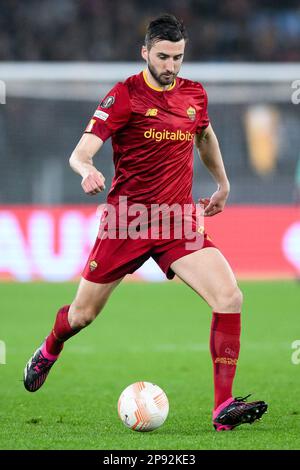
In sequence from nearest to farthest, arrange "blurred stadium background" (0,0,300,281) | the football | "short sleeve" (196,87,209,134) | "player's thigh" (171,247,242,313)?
the football, "player's thigh" (171,247,242,313), "short sleeve" (196,87,209,134), "blurred stadium background" (0,0,300,281)

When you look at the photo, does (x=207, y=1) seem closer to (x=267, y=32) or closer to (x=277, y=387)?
(x=267, y=32)

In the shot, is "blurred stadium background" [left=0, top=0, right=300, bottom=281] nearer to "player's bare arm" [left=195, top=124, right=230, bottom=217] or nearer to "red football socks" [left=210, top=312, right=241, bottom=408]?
"player's bare arm" [left=195, top=124, right=230, bottom=217]

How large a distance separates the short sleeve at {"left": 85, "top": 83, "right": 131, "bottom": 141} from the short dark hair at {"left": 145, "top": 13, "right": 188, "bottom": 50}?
1.06 feet

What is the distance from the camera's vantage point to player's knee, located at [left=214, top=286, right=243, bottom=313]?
5.65 meters

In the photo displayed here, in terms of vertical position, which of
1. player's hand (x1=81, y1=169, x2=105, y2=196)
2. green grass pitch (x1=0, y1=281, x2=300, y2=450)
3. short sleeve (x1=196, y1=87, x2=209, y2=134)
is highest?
short sleeve (x1=196, y1=87, x2=209, y2=134)

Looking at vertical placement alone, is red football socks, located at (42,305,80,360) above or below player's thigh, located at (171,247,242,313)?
below

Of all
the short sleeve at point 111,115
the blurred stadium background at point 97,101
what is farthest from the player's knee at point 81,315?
the blurred stadium background at point 97,101

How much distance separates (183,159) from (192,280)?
29.3 inches

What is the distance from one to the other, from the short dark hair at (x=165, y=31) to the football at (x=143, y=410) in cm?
195

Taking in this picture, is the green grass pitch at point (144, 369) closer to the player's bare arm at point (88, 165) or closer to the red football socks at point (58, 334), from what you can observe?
the red football socks at point (58, 334)

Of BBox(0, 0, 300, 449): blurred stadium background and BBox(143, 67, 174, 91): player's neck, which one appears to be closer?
BBox(143, 67, 174, 91): player's neck

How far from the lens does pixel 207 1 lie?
69.5 feet

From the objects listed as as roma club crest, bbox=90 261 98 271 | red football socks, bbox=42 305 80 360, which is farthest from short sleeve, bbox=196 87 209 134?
red football socks, bbox=42 305 80 360

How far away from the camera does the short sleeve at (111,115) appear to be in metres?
5.73
